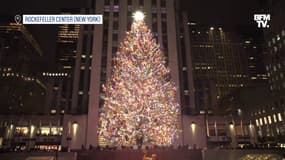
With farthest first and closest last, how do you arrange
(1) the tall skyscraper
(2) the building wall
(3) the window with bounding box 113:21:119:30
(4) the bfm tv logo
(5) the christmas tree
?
(1) the tall skyscraper < (3) the window with bounding box 113:21:119:30 < (2) the building wall < (4) the bfm tv logo < (5) the christmas tree

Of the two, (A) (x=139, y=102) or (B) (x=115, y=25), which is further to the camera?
(B) (x=115, y=25)

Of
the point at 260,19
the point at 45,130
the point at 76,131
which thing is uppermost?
the point at 260,19

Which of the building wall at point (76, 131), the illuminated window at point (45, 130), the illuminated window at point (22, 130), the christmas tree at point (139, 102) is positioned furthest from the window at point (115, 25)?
the illuminated window at point (22, 130)

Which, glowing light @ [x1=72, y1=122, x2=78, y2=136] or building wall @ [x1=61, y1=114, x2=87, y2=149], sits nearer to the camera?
building wall @ [x1=61, y1=114, x2=87, y2=149]

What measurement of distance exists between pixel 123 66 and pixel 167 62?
60.8ft

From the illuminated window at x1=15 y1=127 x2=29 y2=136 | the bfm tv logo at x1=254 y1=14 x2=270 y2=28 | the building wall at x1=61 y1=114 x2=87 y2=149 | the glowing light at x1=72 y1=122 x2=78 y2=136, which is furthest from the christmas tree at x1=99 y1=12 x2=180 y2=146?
the illuminated window at x1=15 y1=127 x2=29 y2=136

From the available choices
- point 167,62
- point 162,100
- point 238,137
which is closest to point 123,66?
point 162,100

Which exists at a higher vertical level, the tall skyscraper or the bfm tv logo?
the tall skyscraper

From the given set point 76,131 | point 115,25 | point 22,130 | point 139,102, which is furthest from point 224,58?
point 139,102

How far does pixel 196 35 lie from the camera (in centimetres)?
10181

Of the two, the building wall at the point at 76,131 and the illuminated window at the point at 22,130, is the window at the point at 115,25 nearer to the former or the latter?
the building wall at the point at 76,131

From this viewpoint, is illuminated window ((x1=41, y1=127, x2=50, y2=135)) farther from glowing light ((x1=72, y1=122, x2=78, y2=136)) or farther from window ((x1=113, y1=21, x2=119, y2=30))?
window ((x1=113, y1=21, x2=119, y2=30))

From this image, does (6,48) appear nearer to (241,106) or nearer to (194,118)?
(194,118)

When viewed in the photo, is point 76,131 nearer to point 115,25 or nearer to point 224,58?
point 115,25
